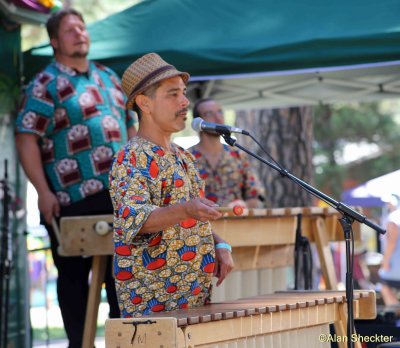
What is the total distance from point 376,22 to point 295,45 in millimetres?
552

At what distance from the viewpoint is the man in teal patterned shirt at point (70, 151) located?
20.8 ft

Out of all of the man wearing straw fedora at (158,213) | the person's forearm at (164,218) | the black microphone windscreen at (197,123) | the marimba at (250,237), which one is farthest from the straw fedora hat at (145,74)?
the marimba at (250,237)

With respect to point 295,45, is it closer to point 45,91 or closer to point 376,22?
point 376,22

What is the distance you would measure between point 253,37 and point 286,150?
13.0 feet

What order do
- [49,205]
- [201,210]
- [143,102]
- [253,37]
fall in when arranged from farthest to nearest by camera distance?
[253,37] < [49,205] < [143,102] < [201,210]

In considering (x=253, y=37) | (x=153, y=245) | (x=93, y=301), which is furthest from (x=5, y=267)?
(x=153, y=245)

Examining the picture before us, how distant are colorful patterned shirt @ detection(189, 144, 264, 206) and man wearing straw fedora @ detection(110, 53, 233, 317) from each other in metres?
2.67

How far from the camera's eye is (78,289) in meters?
6.38

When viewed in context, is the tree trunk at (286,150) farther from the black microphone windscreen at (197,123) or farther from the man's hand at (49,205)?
the black microphone windscreen at (197,123)

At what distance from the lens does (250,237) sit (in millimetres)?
6527

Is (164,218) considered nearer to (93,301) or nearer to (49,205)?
(93,301)

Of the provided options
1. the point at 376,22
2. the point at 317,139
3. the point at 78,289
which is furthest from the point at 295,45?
the point at 317,139

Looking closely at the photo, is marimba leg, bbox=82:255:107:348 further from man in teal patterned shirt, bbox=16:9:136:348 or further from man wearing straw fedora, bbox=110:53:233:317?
man wearing straw fedora, bbox=110:53:233:317

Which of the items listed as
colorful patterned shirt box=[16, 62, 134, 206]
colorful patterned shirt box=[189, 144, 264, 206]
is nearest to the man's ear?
colorful patterned shirt box=[16, 62, 134, 206]
